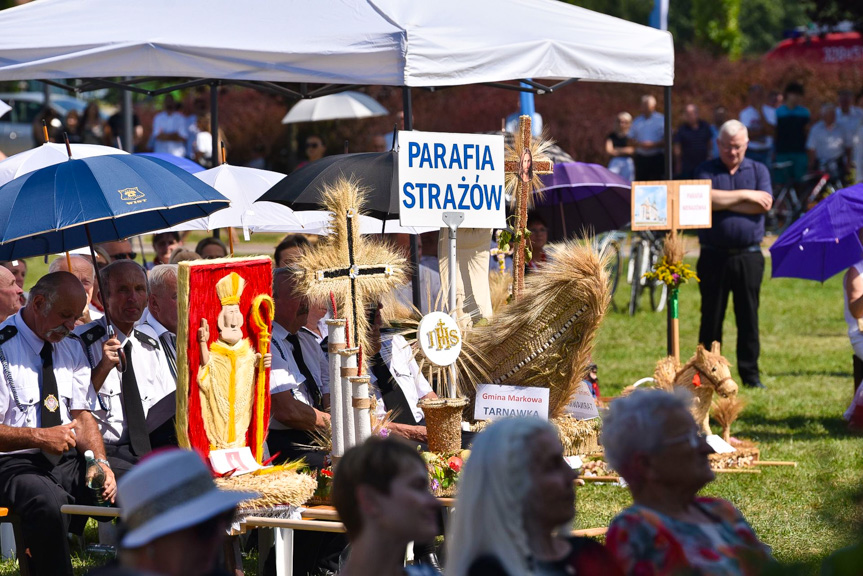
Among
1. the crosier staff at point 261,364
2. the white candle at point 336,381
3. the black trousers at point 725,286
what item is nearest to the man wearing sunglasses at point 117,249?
the crosier staff at point 261,364

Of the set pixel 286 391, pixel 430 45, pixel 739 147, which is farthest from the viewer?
pixel 739 147

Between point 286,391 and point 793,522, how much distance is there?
2.68 meters

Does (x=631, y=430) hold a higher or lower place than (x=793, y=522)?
higher

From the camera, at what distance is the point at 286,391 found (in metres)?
5.22

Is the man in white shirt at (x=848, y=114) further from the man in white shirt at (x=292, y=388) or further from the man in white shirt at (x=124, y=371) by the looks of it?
the man in white shirt at (x=124, y=371)

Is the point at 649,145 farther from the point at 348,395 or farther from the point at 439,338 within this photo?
the point at 348,395

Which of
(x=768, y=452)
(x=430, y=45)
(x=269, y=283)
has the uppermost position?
(x=430, y=45)

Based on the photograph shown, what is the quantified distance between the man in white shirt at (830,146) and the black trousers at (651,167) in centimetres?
335

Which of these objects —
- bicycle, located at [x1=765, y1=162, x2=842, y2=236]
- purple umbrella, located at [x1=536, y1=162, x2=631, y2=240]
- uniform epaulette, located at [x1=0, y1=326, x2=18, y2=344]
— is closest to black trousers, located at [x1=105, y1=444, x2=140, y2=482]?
uniform epaulette, located at [x1=0, y1=326, x2=18, y2=344]

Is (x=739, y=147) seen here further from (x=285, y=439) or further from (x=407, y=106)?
(x=285, y=439)

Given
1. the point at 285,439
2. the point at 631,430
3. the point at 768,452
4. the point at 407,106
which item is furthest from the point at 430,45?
the point at 768,452

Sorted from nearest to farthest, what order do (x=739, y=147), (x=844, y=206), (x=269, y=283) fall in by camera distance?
1. (x=269, y=283)
2. (x=844, y=206)
3. (x=739, y=147)

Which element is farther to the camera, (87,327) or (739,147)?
(739,147)

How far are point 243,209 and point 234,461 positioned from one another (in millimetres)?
2419
